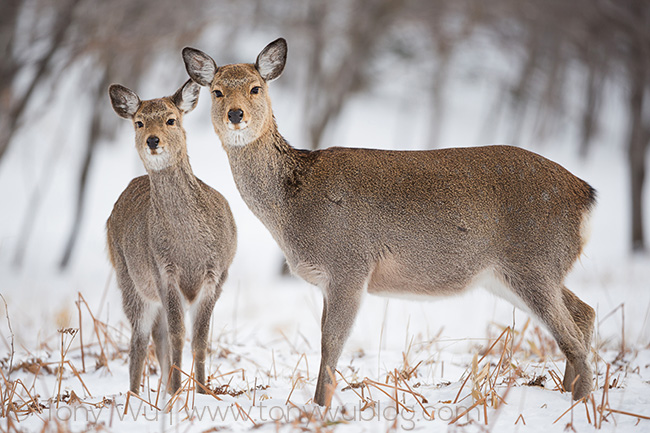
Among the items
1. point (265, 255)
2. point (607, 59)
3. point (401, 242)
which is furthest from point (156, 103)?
point (607, 59)

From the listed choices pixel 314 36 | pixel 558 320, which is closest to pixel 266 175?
pixel 558 320

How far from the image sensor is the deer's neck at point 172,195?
4.62 m

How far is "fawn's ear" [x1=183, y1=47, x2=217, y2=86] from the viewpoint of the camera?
4.65 meters

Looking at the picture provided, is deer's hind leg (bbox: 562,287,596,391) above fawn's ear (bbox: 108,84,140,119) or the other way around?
the other way around

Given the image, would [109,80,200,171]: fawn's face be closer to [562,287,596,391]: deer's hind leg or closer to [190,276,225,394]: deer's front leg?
[190,276,225,394]: deer's front leg

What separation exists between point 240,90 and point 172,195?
886 mm

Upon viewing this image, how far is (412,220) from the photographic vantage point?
A: 4.48 meters

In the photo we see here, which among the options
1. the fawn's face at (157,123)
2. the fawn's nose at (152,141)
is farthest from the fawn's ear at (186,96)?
the fawn's nose at (152,141)

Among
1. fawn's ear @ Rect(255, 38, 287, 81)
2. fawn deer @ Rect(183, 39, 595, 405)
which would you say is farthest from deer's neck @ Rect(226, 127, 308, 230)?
fawn's ear @ Rect(255, 38, 287, 81)

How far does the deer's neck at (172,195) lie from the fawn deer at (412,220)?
0.39 m

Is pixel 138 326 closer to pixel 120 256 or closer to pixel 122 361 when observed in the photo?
pixel 120 256

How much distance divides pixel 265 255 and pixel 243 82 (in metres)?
15.2

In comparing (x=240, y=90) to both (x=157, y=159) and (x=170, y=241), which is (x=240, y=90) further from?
(x=170, y=241)

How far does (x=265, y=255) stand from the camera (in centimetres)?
1952
